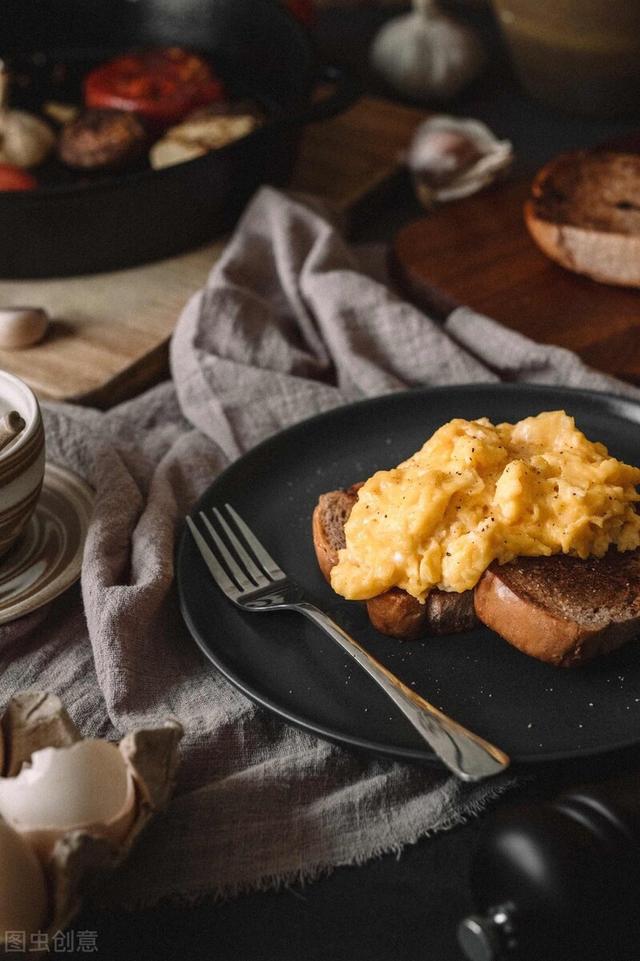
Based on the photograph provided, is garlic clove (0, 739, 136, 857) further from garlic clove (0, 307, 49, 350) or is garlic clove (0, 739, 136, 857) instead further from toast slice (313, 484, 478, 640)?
garlic clove (0, 307, 49, 350)

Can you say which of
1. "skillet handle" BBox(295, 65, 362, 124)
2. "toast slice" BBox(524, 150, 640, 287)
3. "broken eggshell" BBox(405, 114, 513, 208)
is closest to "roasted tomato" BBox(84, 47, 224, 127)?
"skillet handle" BBox(295, 65, 362, 124)

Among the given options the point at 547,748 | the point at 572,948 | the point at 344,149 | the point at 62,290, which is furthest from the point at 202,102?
the point at 572,948

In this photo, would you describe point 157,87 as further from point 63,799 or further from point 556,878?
point 556,878

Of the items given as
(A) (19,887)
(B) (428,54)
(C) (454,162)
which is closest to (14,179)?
(C) (454,162)

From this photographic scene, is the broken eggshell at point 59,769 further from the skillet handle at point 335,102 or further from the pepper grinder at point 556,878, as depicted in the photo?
the skillet handle at point 335,102

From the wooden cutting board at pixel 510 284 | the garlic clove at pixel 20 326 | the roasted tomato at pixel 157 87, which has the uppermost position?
the roasted tomato at pixel 157 87

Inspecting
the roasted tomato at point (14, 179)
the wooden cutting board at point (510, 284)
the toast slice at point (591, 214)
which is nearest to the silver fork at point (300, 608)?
the wooden cutting board at point (510, 284)
